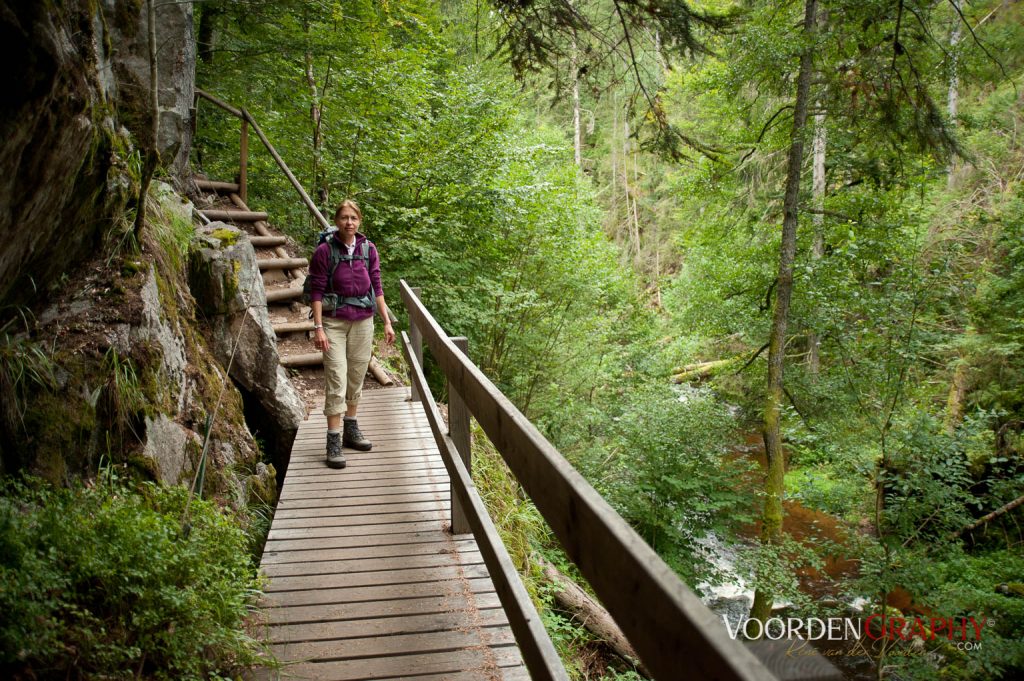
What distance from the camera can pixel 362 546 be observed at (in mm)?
3635

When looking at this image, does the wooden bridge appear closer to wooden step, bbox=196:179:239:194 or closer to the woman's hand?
the woman's hand

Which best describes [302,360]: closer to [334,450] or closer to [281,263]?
[281,263]

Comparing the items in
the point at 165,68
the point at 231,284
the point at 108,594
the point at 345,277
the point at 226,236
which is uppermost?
the point at 165,68

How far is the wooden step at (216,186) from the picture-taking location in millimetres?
9578

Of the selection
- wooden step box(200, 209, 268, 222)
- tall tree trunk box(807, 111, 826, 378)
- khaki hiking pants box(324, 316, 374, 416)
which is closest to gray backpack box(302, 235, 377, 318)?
khaki hiking pants box(324, 316, 374, 416)

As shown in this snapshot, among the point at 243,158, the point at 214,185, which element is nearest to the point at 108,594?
the point at 243,158

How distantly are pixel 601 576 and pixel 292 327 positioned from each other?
709cm


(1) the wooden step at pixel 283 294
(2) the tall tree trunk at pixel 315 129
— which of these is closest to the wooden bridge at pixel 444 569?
(1) the wooden step at pixel 283 294

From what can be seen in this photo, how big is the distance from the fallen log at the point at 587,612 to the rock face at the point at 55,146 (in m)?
4.92

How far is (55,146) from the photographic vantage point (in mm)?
2850

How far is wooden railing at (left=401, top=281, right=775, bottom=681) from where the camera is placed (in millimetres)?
861

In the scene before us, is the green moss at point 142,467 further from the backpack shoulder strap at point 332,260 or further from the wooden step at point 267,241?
the wooden step at point 267,241

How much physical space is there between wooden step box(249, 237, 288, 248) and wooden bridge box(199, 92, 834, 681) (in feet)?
14.2

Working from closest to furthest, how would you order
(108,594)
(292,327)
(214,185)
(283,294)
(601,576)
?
(601,576), (108,594), (292,327), (283,294), (214,185)
